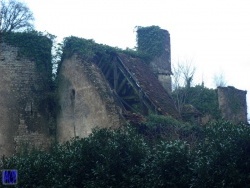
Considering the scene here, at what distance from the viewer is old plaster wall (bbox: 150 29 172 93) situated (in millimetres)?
23719

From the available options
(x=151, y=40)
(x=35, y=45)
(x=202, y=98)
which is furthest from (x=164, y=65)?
(x=35, y=45)

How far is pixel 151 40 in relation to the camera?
79.0 feet

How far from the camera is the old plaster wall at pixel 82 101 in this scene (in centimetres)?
1744

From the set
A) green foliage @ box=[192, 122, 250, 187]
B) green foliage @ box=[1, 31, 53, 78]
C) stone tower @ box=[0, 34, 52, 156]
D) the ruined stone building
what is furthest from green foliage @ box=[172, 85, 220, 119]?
green foliage @ box=[192, 122, 250, 187]

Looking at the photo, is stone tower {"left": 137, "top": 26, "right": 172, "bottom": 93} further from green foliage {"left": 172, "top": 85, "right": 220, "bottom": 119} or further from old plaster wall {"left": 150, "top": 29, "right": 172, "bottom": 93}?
green foliage {"left": 172, "top": 85, "right": 220, "bottom": 119}

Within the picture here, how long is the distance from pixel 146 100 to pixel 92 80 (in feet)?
8.51

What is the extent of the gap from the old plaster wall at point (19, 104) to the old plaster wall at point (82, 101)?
0.99m

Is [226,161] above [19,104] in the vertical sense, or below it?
below

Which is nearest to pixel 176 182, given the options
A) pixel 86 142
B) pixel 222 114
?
pixel 86 142

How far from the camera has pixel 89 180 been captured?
12.4 metres

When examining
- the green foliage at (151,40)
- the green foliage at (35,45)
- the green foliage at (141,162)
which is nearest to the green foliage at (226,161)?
the green foliage at (141,162)

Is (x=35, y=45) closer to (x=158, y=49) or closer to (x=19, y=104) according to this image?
(x=19, y=104)

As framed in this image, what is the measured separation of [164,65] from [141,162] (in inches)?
497

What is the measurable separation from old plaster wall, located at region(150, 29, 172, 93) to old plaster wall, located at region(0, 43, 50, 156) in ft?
22.0
